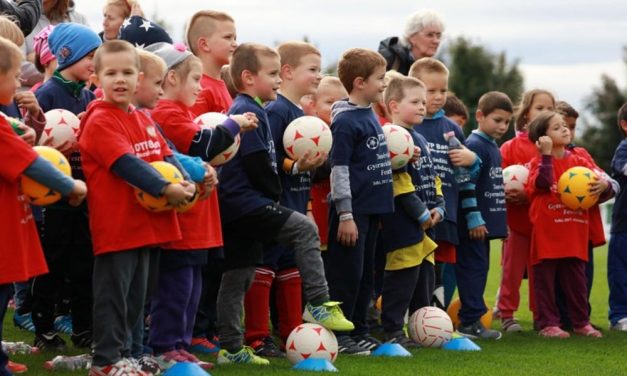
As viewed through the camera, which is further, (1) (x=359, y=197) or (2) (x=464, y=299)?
(2) (x=464, y=299)

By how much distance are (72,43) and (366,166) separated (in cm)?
239

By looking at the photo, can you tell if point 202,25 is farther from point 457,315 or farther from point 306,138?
point 457,315

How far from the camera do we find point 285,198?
8.79 metres

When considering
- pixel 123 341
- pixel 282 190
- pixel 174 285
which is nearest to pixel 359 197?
pixel 282 190

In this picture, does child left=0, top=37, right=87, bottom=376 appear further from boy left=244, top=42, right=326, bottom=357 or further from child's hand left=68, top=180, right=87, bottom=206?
boy left=244, top=42, right=326, bottom=357

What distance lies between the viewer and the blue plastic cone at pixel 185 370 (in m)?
7.01

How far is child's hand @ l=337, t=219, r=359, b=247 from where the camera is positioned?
8898 millimetres

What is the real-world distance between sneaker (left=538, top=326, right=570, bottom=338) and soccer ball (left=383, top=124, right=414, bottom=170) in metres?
2.60

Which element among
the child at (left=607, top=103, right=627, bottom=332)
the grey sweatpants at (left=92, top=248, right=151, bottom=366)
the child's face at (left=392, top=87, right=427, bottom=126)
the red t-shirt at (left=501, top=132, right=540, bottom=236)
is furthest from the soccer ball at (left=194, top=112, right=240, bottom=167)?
the child at (left=607, top=103, right=627, bottom=332)

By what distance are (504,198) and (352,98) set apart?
2.29 metres

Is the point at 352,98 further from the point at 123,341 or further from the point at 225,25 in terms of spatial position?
the point at 123,341

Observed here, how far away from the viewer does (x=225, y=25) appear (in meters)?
9.33

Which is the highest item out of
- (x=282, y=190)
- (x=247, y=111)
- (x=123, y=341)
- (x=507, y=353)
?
(x=247, y=111)

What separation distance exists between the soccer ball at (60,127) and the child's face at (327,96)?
2.93m
